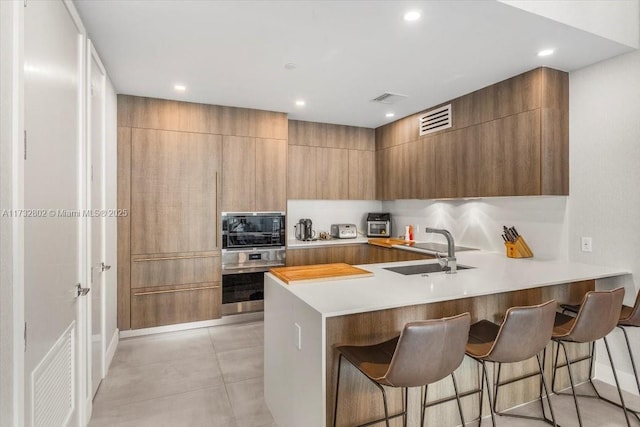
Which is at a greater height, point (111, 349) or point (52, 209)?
point (52, 209)

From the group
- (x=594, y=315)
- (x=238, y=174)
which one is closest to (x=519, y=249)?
(x=594, y=315)

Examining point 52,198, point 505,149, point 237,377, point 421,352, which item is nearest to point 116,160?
point 52,198

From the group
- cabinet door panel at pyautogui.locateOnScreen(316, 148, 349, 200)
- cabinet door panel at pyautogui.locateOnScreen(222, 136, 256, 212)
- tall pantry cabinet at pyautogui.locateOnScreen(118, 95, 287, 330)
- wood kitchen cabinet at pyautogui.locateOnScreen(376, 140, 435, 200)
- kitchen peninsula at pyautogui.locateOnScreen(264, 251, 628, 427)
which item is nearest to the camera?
kitchen peninsula at pyautogui.locateOnScreen(264, 251, 628, 427)

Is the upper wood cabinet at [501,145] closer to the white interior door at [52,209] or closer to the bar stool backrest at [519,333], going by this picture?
the bar stool backrest at [519,333]

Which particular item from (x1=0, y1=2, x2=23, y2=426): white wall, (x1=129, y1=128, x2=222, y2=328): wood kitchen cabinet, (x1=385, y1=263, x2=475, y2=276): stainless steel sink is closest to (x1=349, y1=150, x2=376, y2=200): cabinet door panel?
(x1=129, y1=128, x2=222, y2=328): wood kitchen cabinet

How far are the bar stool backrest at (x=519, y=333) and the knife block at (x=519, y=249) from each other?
1566 millimetres

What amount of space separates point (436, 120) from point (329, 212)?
201 cm

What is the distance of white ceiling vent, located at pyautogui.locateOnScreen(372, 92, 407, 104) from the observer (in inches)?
139

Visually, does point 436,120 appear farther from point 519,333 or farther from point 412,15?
point 519,333

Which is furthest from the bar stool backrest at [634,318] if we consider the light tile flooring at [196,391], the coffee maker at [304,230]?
the coffee maker at [304,230]

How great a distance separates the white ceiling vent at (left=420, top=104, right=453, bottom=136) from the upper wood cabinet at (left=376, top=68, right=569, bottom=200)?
6 cm

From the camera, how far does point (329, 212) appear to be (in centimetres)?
508

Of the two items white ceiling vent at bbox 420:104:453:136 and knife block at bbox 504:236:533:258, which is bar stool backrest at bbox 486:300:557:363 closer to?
knife block at bbox 504:236:533:258

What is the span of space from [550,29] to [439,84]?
108 centimetres
